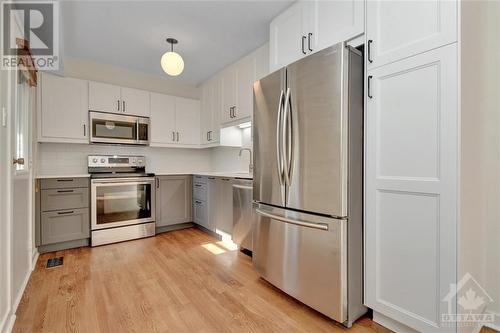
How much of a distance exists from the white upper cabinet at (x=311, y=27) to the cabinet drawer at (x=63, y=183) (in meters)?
2.65

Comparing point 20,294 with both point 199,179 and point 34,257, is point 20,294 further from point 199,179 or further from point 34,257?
point 199,179

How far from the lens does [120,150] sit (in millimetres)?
3807

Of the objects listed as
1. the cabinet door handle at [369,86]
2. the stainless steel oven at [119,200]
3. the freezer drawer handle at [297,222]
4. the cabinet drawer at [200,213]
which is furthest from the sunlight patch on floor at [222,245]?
the cabinet door handle at [369,86]

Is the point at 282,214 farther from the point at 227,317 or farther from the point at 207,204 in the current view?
the point at 207,204

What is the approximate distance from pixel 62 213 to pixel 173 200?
1.36m

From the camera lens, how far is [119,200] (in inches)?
130

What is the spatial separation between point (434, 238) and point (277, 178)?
3.36 feet

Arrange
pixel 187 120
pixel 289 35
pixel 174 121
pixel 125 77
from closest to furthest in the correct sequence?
pixel 289 35 → pixel 125 77 → pixel 174 121 → pixel 187 120

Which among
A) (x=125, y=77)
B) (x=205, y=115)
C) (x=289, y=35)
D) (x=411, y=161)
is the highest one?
(x=125, y=77)

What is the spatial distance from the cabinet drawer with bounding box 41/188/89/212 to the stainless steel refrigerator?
2.46 meters

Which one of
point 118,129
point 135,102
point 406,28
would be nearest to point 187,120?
point 135,102

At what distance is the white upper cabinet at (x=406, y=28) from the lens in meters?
1.25

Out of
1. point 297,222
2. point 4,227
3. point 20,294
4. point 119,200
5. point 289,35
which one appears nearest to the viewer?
point 4,227

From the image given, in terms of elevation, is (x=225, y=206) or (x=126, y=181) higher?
(x=126, y=181)
